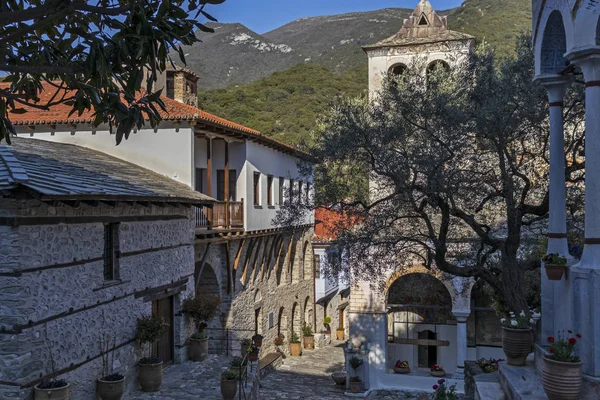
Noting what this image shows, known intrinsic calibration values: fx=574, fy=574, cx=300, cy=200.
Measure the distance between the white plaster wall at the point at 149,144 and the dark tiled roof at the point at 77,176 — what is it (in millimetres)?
518

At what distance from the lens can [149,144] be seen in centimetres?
1591

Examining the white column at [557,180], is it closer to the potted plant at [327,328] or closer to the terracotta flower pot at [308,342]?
the terracotta flower pot at [308,342]

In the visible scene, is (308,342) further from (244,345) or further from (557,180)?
(557,180)

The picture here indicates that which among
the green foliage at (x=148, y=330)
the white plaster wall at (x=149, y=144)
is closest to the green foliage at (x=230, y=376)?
the green foliage at (x=148, y=330)

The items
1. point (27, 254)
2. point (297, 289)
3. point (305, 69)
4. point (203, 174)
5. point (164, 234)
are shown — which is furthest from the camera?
point (305, 69)

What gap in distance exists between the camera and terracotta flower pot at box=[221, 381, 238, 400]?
1102cm

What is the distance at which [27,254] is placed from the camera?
834cm

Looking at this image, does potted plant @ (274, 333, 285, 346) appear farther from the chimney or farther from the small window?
the chimney

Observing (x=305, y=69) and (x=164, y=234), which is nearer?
(x=164, y=234)

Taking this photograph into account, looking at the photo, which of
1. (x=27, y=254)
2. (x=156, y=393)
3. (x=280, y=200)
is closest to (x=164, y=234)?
(x=156, y=393)

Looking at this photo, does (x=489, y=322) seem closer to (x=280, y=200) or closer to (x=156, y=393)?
(x=280, y=200)

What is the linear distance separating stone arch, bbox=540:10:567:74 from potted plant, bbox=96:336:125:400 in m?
8.58

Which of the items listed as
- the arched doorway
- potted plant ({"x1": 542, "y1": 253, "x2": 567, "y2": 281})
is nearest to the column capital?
potted plant ({"x1": 542, "y1": 253, "x2": 567, "y2": 281})

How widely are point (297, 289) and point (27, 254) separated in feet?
62.3
